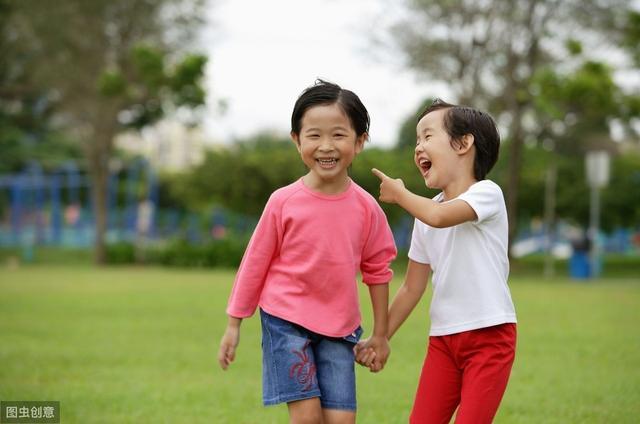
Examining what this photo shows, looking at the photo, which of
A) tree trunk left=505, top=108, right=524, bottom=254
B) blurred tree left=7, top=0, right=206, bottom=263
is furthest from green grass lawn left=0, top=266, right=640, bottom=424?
blurred tree left=7, top=0, right=206, bottom=263

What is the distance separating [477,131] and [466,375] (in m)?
0.91

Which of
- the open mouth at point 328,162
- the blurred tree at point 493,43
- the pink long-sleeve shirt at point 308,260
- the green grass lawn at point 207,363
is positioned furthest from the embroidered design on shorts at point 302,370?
the blurred tree at point 493,43

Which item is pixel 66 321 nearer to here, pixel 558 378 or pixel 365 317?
pixel 365 317

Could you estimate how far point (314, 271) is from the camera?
3.63m

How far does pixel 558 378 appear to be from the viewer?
7.39 metres

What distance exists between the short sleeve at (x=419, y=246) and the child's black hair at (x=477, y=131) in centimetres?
30

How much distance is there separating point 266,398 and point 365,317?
8.20 m

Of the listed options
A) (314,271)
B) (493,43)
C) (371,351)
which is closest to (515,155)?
(493,43)

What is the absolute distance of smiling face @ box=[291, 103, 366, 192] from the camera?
143 inches

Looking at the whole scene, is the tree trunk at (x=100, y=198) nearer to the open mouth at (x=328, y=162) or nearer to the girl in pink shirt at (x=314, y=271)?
the girl in pink shirt at (x=314, y=271)

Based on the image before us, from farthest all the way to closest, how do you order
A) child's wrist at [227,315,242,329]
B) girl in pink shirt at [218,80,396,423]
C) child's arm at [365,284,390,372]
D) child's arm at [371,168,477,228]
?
child's arm at [365,284,390,372] < child's wrist at [227,315,242,329] < girl in pink shirt at [218,80,396,423] < child's arm at [371,168,477,228]

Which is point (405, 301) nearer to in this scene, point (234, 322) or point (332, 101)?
point (234, 322)

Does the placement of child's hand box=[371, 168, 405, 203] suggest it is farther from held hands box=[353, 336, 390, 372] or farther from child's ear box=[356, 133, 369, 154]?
held hands box=[353, 336, 390, 372]

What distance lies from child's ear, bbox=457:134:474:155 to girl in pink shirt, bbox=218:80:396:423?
39 centimetres
